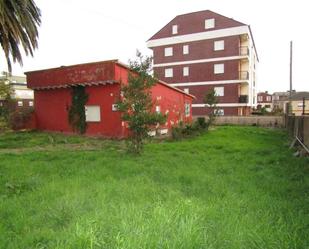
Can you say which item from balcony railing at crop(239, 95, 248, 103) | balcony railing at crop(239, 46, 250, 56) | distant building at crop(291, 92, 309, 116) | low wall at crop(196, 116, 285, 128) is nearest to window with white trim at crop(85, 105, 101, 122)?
distant building at crop(291, 92, 309, 116)

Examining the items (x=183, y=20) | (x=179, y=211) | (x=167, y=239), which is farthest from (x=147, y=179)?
(x=183, y=20)

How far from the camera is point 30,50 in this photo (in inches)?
539

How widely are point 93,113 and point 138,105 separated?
24.7 ft

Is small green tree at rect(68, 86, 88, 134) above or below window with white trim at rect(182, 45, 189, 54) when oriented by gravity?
below

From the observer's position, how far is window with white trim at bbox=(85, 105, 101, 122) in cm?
1794

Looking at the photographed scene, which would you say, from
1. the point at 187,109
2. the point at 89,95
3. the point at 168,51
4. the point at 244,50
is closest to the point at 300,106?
the point at 244,50

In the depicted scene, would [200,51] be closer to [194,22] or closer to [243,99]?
[194,22]

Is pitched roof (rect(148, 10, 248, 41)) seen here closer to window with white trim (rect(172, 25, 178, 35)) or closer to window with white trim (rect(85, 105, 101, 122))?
window with white trim (rect(172, 25, 178, 35))

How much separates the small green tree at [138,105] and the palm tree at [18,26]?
5308 millimetres

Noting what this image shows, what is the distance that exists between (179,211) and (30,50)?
12178 mm

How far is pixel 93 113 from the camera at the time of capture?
18.2 meters

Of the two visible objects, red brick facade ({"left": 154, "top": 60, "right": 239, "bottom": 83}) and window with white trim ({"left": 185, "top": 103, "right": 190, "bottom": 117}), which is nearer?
window with white trim ({"left": 185, "top": 103, "right": 190, "bottom": 117})

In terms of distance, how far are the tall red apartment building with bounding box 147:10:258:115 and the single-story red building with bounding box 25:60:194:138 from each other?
1898 cm

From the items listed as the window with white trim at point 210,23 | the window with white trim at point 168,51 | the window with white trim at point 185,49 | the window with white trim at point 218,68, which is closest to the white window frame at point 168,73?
the window with white trim at point 168,51
